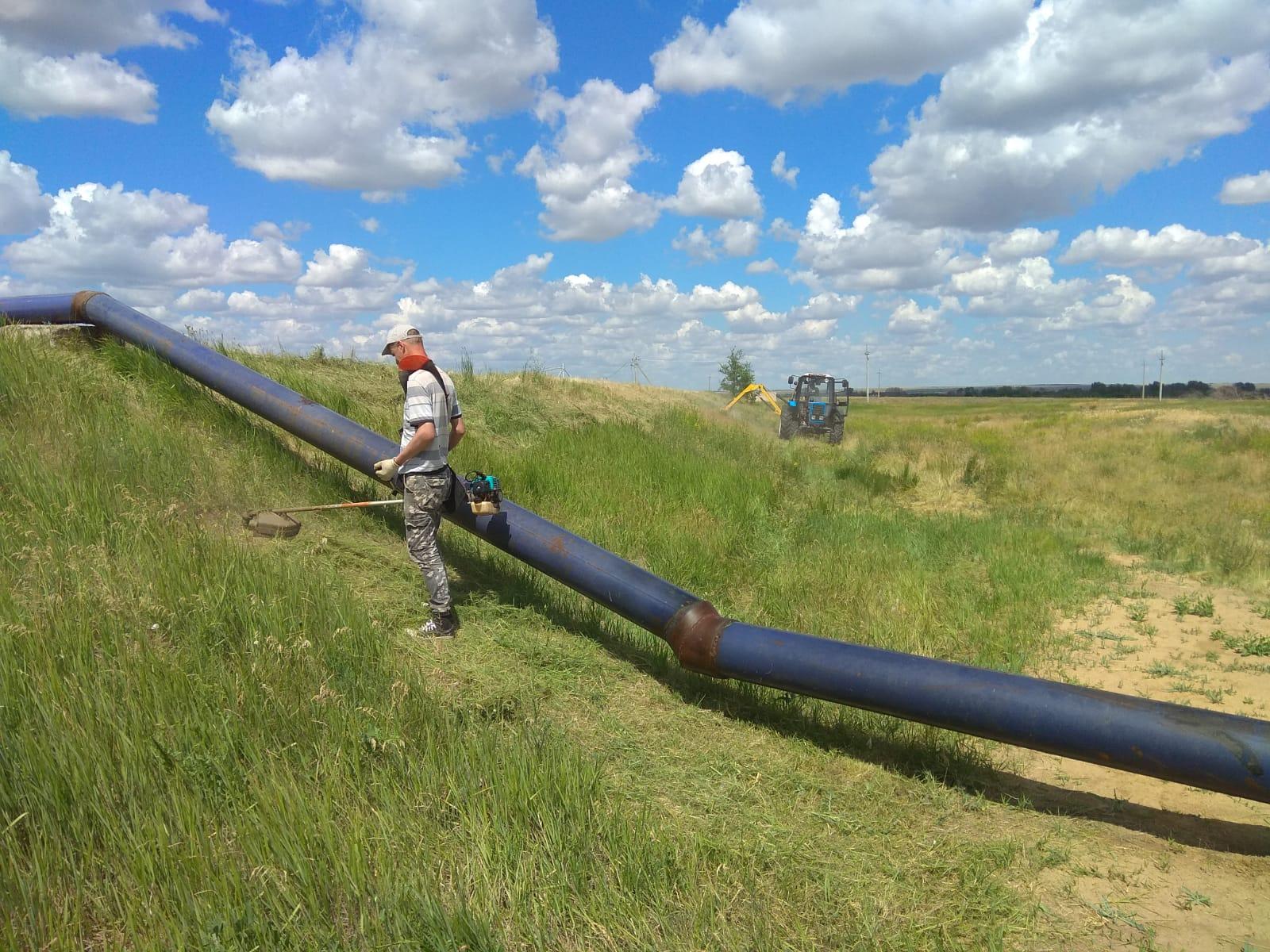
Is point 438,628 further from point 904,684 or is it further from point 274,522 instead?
point 904,684

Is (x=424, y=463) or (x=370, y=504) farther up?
(x=424, y=463)

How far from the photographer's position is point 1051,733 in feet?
14.0

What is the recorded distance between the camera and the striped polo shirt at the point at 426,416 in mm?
5711

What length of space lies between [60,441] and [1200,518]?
15.6m

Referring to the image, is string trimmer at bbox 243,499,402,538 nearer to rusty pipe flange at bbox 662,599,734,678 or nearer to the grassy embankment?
the grassy embankment

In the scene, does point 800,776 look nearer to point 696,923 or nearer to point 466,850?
point 696,923

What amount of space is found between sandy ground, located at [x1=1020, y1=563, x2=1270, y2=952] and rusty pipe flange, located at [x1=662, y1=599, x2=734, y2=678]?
1.92 metres

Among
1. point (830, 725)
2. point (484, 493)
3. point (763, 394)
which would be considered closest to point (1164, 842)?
point (830, 725)

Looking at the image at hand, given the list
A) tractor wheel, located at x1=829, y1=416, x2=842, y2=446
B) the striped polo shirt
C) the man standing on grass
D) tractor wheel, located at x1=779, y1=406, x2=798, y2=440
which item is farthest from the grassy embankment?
tractor wheel, located at x1=779, y1=406, x2=798, y2=440

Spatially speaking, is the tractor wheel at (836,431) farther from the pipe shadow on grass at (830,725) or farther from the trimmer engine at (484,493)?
the trimmer engine at (484,493)

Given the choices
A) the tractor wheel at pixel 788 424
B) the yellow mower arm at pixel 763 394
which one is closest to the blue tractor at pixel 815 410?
the tractor wheel at pixel 788 424

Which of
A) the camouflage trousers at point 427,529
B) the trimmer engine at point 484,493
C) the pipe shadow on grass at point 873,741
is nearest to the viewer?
the pipe shadow on grass at point 873,741

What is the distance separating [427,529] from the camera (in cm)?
592

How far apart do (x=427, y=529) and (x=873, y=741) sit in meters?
3.19
